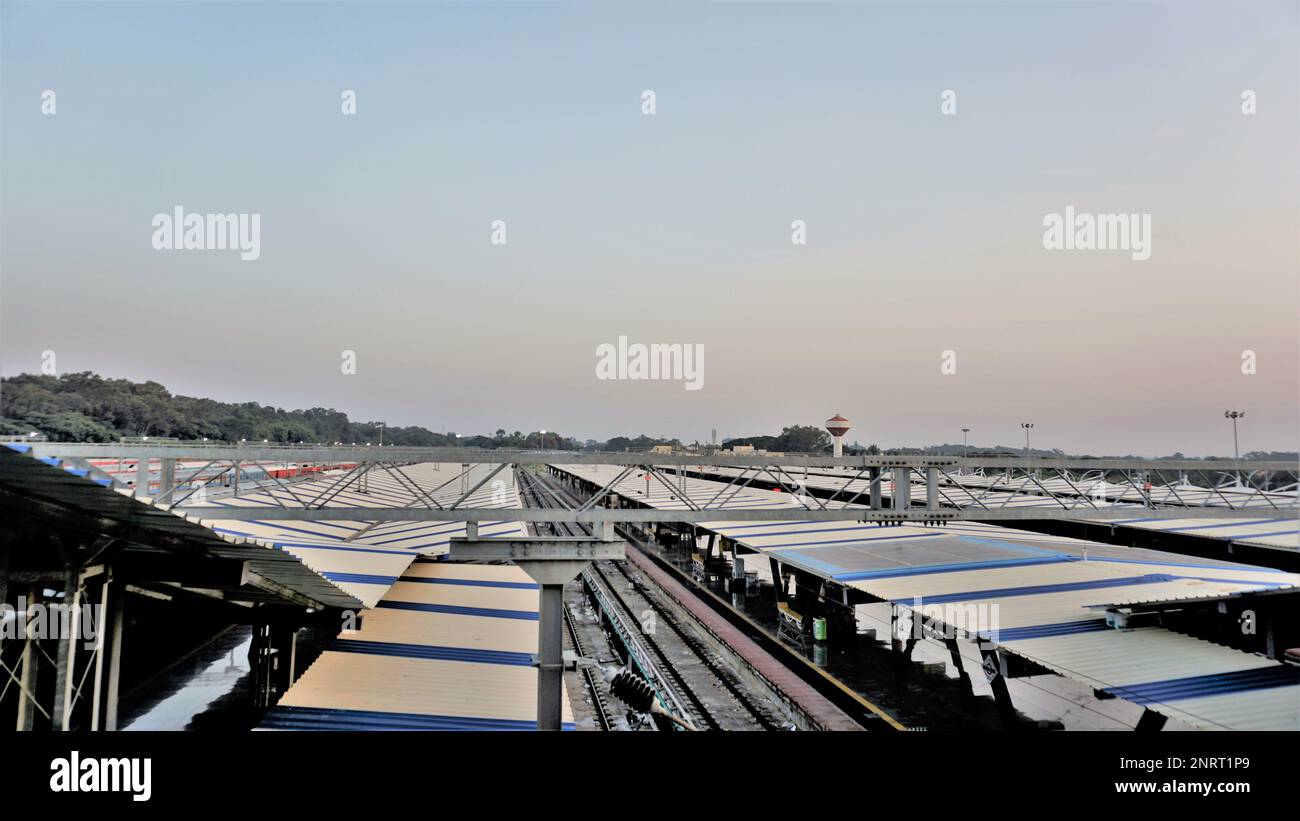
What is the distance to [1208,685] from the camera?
32.6 ft

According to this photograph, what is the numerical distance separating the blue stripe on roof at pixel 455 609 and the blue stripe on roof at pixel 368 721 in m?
5.34

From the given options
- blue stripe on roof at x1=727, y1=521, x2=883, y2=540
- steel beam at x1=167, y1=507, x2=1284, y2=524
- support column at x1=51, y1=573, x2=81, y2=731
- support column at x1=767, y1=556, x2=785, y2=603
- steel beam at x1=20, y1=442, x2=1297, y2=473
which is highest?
steel beam at x1=20, y1=442, x2=1297, y2=473

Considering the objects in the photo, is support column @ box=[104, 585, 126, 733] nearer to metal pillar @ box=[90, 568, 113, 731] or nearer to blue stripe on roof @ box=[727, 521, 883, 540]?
metal pillar @ box=[90, 568, 113, 731]

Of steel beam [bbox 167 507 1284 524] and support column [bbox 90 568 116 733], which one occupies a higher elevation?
steel beam [bbox 167 507 1284 524]

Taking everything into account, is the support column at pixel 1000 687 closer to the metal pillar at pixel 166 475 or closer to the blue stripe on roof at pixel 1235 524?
the blue stripe on roof at pixel 1235 524

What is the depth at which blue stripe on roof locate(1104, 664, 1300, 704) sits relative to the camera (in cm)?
966

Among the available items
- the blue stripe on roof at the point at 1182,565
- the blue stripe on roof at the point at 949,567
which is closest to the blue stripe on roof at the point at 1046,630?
the blue stripe on roof at the point at 949,567

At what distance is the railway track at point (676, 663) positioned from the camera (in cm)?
1590

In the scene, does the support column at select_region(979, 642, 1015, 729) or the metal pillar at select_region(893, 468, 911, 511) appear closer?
the support column at select_region(979, 642, 1015, 729)

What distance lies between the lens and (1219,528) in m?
23.3

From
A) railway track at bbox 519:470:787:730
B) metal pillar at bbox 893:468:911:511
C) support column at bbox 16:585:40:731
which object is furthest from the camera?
railway track at bbox 519:470:787:730

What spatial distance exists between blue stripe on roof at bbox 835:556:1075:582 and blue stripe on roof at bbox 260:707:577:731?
11877mm

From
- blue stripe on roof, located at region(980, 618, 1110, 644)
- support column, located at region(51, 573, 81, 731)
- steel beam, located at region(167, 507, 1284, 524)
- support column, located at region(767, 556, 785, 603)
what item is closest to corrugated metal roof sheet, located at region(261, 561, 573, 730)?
support column, located at region(51, 573, 81, 731)
